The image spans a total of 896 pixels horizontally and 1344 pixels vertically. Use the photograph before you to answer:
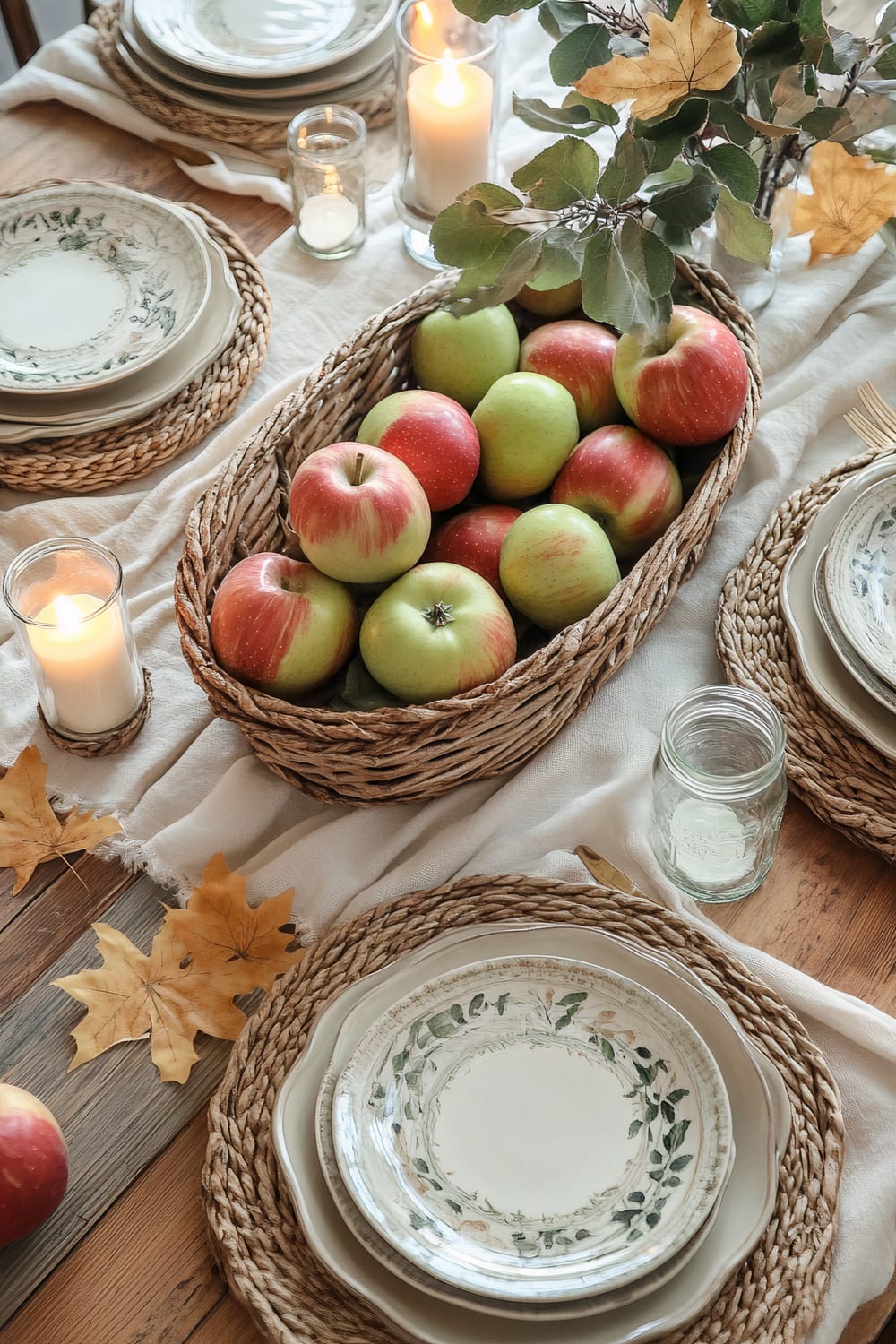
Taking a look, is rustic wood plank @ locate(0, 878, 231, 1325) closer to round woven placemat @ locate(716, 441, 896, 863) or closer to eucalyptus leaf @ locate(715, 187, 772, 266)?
round woven placemat @ locate(716, 441, 896, 863)

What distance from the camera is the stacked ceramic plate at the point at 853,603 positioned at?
2.74 ft

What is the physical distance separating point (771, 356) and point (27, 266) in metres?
0.67

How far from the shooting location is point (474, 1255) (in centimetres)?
63

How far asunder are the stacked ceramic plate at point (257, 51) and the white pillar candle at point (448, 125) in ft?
0.51

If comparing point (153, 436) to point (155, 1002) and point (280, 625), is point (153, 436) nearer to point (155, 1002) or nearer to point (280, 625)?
point (280, 625)

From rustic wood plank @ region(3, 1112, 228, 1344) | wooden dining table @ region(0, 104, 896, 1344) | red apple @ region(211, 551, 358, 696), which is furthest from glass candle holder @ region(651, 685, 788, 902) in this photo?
rustic wood plank @ region(3, 1112, 228, 1344)

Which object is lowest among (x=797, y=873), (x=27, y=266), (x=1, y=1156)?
(x=797, y=873)

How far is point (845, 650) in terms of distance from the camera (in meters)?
0.85

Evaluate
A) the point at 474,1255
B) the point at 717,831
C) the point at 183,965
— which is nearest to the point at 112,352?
the point at 183,965

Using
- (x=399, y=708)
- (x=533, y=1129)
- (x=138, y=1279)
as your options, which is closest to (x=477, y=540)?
(x=399, y=708)

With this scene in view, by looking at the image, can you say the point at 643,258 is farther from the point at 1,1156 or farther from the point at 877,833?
the point at 1,1156

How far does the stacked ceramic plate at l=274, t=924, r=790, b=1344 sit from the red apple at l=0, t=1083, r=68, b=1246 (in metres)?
0.12

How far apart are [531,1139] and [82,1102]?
26 centimetres

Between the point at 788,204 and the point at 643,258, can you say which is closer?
the point at 643,258
